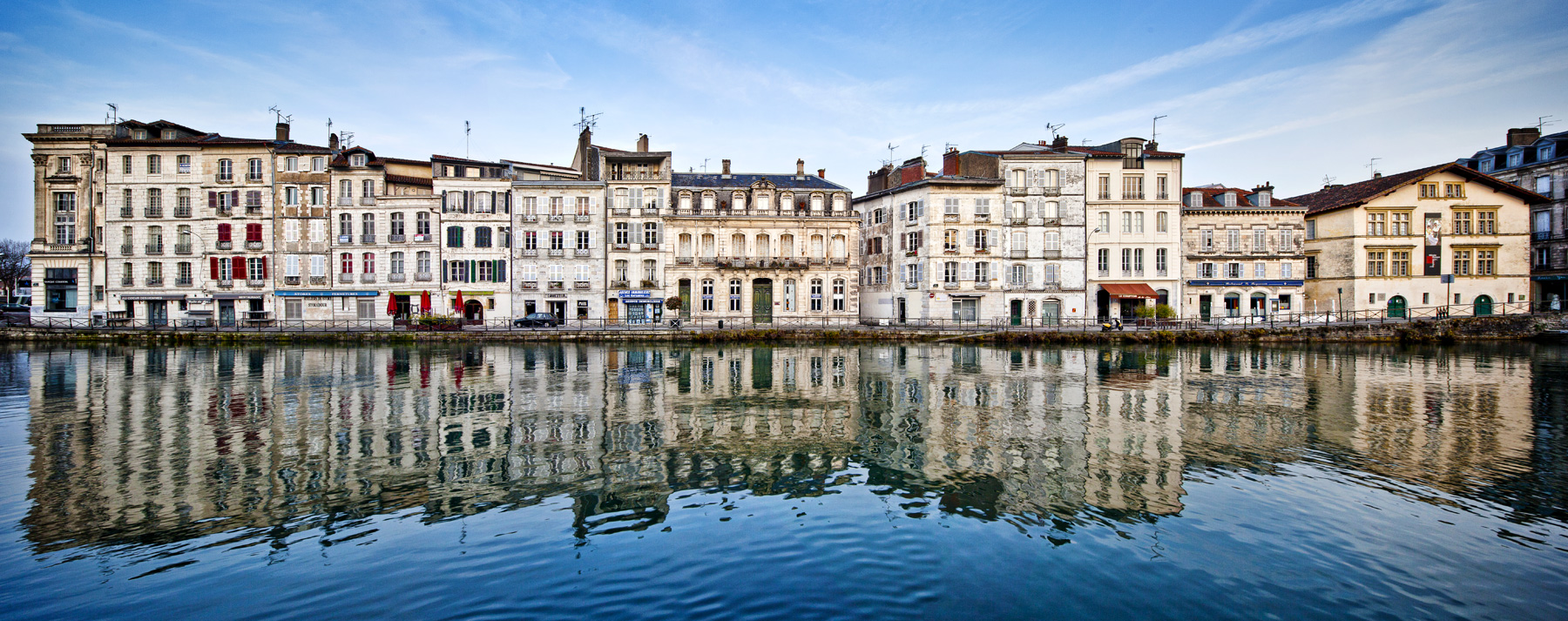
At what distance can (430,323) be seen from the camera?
46000 millimetres

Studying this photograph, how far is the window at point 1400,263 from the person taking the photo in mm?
54250

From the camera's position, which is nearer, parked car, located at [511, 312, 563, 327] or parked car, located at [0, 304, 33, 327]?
parked car, located at [0, 304, 33, 327]

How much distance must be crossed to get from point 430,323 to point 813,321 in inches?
997

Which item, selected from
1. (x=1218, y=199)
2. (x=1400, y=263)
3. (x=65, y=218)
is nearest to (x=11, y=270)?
(x=65, y=218)

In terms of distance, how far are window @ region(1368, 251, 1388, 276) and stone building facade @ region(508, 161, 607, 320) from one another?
5598cm

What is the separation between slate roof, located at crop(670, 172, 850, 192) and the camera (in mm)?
54688

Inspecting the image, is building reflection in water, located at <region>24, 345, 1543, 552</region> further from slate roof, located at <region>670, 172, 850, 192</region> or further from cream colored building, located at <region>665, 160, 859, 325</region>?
slate roof, located at <region>670, 172, 850, 192</region>

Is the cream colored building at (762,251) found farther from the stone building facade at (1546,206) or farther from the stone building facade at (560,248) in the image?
the stone building facade at (1546,206)

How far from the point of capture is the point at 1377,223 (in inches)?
2132

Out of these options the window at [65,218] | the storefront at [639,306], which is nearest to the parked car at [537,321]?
the storefront at [639,306]

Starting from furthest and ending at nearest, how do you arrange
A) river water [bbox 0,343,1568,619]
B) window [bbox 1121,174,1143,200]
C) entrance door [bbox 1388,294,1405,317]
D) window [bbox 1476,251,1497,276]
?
window [bbox 1476,251,1497,276]
window [bbox 1121,174,1143,200]
entrance door [bbox 1388,294,1405,317]
river water [bbox 0,343,1568,619]

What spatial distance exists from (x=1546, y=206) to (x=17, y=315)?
11069cm

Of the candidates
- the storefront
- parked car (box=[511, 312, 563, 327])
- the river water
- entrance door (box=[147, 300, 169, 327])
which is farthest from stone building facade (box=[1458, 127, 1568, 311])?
entrance door (box=[147, 300, 169, 327])

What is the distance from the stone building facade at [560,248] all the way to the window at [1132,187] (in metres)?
38.0
